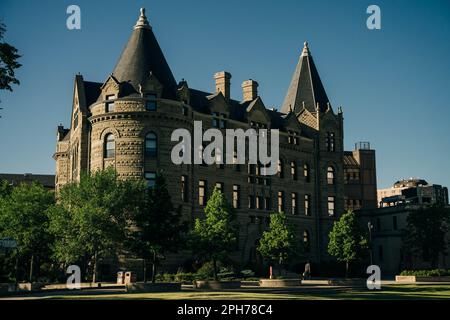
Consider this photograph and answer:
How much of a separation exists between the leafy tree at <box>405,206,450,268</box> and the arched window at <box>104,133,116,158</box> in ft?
113

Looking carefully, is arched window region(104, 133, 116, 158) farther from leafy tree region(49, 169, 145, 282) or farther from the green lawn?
the green lawn

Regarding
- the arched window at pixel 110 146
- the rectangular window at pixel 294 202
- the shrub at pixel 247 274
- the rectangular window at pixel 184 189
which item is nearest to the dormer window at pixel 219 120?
the rectangular window at pixel 184 189

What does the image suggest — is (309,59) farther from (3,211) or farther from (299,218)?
(3,211)

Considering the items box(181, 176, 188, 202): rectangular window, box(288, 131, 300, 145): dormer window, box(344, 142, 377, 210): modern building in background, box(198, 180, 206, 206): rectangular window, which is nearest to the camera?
box(181, 176, 188, 202): rectangular window

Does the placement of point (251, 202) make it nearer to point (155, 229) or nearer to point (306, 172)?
point (306, 172)

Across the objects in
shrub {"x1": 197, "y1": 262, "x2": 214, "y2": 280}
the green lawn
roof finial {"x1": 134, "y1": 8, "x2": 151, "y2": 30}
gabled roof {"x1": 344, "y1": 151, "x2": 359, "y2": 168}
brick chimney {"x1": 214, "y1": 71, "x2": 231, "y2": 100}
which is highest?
roof finial {"x1": 134, "y1": 8, "x2": 151, "y2": 30}

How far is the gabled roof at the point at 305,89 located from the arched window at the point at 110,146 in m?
26.3

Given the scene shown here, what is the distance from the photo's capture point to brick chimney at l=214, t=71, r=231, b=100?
66.6 meters

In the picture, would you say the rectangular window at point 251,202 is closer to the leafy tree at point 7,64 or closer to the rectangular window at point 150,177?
the rectangular window at point 150,177

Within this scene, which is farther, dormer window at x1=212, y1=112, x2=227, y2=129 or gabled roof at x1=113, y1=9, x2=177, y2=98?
dormer window at x1=212, y1=112, x2=227, y2=129

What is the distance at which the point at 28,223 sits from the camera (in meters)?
50.1

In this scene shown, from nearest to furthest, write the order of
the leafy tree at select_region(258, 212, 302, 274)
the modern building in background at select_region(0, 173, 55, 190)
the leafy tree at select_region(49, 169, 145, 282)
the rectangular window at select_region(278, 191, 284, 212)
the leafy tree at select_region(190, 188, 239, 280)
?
the leafy tree at select_region(190, 188, 239, 280) → the leafy tree at select_region(49, 169, 145, 282) → the leafy tree at select_region(258, 212, 302, 274) → the rectangular window at select_region(278, 191, 284, 212) → the modern building in background at select_region(0, 173, 55, 190)

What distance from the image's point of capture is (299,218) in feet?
236

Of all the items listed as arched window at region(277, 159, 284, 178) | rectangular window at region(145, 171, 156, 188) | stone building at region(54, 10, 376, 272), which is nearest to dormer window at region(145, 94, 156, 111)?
stone building at region(54, 10, 376, 272)
